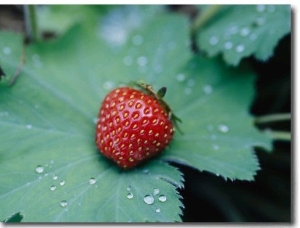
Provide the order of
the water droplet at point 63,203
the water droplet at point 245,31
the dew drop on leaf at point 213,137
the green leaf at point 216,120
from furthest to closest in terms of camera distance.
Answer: the water droplet at point 245,31
the dew drop on leaf at point 213,137
the green leaf at point 216,120
the water droplet at point 63,203

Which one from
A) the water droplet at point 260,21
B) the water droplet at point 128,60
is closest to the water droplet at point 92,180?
the water droplet at point 128,60

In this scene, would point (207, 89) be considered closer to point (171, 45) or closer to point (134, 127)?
point (171, 45)

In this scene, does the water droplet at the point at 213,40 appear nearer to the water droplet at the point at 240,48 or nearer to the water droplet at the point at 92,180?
the water droplet at the point at 240,48

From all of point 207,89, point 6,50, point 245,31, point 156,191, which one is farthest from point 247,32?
point 6,50

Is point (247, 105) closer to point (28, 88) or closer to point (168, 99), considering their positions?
point (168, 99)

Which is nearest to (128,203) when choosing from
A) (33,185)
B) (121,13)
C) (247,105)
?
(33,185)

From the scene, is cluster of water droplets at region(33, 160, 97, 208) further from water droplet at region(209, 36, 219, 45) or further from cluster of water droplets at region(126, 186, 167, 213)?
water droplet at region(209, 36, 219, 45)
